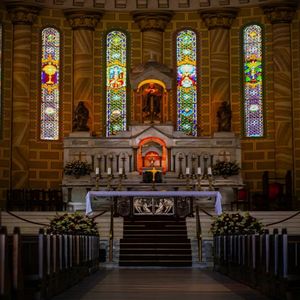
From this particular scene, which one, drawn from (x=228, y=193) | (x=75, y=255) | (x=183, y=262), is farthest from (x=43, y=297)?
(x=228, y=193)

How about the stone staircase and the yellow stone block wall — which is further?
the yellow stone block wall

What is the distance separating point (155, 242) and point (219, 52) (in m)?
12.2

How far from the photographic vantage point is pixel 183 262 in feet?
79.4

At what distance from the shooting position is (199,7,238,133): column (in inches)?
1390

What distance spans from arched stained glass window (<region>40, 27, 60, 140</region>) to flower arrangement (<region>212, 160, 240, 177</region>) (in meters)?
6.95

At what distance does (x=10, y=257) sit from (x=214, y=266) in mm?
13392

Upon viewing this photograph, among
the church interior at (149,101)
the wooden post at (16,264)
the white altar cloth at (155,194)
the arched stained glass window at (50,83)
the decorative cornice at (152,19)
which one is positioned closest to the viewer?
the wooden post at (16,264)

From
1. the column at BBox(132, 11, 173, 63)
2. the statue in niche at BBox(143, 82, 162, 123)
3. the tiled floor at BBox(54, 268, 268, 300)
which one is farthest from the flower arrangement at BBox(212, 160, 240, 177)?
the tiled floor at BBox(54, 268, 268, 300)

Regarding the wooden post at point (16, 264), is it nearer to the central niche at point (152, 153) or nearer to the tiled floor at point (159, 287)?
the tiled floor at point (159, 287)

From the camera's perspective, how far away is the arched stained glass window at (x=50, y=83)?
35312 mm

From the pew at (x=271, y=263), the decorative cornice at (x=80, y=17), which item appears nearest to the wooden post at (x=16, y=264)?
the pew at (x=271, y=263)

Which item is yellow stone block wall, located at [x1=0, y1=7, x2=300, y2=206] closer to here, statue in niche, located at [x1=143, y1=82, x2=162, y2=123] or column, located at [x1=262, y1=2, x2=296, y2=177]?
column, located at [x1=262, y1=2, x2=296, y2=177]

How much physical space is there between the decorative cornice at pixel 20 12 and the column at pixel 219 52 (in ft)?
22.8

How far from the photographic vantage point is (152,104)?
33500mm
